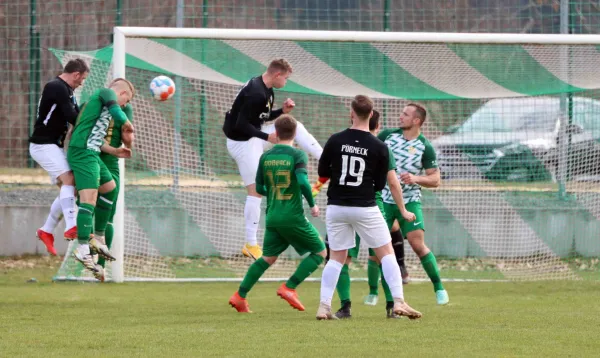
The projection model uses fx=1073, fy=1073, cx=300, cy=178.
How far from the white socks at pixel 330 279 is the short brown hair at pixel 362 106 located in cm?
120

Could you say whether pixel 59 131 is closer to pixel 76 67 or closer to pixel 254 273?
pixel 76 67

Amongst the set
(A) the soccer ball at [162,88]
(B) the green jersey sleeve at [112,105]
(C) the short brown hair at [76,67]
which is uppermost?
(C) the short brown hair at [76,67]

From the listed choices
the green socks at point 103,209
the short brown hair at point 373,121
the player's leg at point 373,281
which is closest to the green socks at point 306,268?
the player's leg at point 373,281

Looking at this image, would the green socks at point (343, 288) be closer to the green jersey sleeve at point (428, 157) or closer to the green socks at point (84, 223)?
the green jersey sleeve at point (428, 157)

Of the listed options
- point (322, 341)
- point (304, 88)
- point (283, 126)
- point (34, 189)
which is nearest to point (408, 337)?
point (322, 341)

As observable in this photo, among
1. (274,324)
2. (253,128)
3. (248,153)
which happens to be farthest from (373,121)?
(274,324)

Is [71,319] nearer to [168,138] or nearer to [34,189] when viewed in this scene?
[168,138]

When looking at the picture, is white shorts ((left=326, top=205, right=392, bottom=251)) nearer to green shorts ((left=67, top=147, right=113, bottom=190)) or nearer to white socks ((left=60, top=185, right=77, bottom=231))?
green shorts ((left=67, top=147, right=113, bottom=190))

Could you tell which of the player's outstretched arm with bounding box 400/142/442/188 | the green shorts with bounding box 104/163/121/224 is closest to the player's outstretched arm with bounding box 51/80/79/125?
the green shorts with bounding box 104/163/121/224

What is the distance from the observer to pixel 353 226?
333 inches

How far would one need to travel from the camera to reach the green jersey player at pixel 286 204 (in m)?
8.95

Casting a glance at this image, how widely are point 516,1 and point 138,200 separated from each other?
19.6ft

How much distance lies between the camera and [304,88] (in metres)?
13.0

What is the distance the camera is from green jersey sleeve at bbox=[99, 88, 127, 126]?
405 inches
